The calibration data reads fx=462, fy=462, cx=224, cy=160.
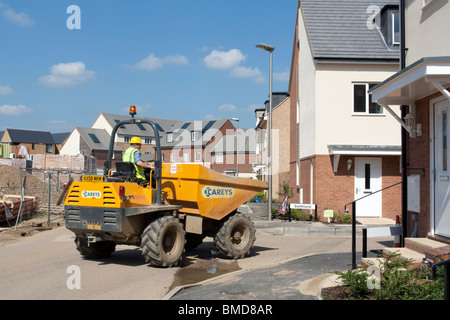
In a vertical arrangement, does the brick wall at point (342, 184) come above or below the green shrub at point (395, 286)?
above

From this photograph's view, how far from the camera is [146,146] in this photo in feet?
263

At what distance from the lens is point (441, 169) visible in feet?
28.4

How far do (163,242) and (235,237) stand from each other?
2.23 metres

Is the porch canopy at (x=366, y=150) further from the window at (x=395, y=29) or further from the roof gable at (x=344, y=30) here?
the window at (x=395, y=29)

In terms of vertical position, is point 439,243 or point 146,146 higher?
point 146,146

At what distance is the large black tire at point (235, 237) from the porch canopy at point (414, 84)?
4150 mm

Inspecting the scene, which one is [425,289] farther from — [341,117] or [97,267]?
[341,117]

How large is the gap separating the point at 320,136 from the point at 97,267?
11.8m

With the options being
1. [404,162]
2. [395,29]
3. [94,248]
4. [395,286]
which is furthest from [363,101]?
[395,286]

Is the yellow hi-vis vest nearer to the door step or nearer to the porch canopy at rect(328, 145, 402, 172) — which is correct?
the door step

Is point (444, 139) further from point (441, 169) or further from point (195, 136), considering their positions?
point (195, 136)

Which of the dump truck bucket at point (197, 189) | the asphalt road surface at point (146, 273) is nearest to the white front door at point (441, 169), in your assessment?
the asphalt road surface at point (146, 273)

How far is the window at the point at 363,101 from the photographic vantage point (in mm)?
18781
